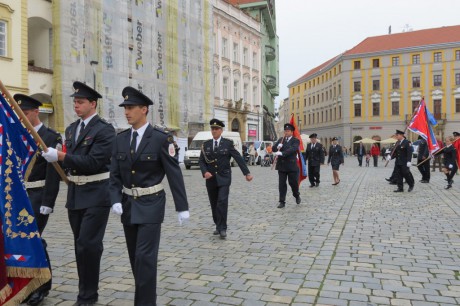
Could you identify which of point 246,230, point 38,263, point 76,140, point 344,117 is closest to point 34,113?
point 76,140

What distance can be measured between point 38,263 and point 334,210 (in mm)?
7960

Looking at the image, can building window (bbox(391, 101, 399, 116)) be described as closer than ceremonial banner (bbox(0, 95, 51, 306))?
No

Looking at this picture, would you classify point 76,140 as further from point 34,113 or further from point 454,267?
point 454,267

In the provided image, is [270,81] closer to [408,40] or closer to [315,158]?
[408,40]

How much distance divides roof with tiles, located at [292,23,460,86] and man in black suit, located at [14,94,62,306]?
2822 inches

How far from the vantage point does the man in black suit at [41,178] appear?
4719 mm

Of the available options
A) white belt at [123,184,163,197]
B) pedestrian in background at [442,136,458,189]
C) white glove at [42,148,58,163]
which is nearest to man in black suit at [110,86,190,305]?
white belt at [123,184,163,197]

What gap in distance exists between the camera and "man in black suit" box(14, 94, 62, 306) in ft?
15.5

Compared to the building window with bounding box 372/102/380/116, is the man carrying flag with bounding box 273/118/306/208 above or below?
below

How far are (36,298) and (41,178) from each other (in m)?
1.20

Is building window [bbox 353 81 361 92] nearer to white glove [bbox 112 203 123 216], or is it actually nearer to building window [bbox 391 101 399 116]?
building window [bbox 391 101 399 116]

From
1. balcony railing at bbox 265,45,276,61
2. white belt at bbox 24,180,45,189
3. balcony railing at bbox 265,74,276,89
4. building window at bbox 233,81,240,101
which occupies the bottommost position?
white belt at bbox 24,180,45,189

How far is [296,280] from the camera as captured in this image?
17.6 feet

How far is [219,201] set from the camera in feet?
26.3
